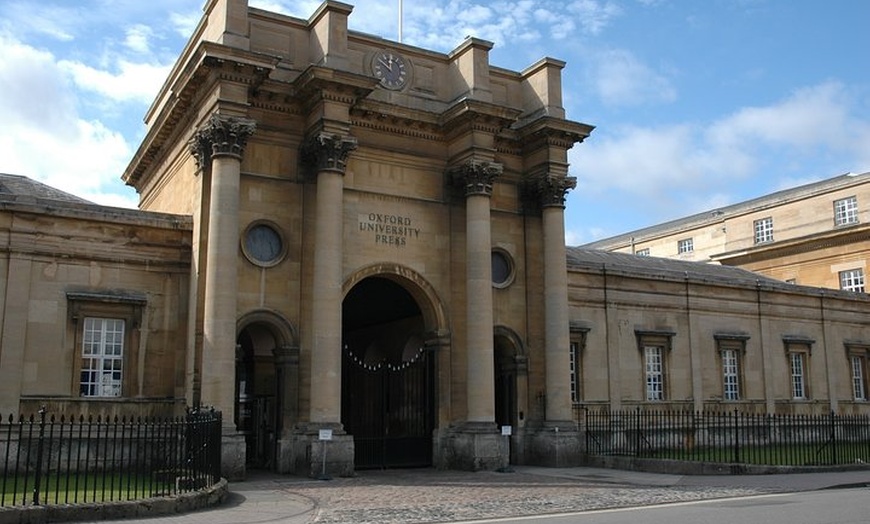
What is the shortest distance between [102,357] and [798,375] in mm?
27662

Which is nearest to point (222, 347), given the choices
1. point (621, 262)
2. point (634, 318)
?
point (634, 318)

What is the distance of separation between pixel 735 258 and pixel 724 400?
18.7 meters

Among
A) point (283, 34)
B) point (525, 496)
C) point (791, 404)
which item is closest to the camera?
point (525, 496)

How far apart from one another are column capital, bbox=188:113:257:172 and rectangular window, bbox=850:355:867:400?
29.5 meters

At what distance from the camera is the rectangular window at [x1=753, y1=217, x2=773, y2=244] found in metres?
51.6

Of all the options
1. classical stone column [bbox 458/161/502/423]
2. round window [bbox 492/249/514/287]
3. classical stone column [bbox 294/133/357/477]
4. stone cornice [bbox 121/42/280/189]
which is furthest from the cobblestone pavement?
stone cornice [bbox 121/42/280/189]

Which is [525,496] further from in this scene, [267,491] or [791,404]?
[791,404]

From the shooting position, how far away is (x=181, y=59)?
25422 mm

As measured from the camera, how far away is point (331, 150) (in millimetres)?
22703

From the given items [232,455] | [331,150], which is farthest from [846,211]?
[232,455]

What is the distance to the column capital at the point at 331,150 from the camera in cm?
2262

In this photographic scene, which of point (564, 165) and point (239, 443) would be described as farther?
point (564, 165)

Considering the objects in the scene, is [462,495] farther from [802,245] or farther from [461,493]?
[802,245]

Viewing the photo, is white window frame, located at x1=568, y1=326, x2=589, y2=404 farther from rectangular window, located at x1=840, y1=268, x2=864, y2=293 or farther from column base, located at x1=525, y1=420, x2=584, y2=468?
rectangular window, located at x1=840, y1=268, x2=864, y2=293
